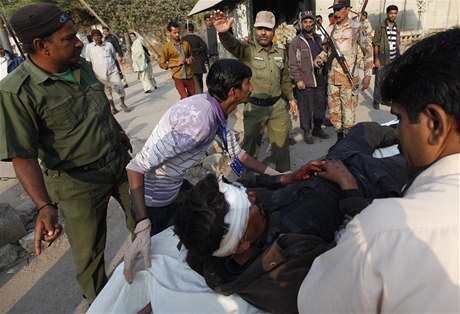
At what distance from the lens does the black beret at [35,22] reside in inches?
62.2

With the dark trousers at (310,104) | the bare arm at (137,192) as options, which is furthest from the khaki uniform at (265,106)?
the bare arm at (137,192)

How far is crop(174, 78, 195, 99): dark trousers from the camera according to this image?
5.82 m

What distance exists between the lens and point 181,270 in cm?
167

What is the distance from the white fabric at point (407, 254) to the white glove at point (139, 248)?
Result: 1.17 meters

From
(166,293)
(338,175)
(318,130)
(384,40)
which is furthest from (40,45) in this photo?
(384,40)

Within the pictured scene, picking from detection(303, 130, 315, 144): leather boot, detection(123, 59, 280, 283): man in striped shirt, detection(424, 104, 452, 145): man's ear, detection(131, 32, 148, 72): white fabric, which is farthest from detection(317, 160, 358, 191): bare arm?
detection(131, 32, 148, 72): white fabric

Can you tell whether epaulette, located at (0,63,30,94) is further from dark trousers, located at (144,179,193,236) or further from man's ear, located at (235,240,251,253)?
man's ear, located at (235,240,251,253)

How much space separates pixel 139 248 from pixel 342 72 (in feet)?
10.9

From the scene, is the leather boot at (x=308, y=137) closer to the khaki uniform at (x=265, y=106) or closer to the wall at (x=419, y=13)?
the khaki uniform at (x=265, y=106)

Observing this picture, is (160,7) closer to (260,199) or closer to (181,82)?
(181,82)

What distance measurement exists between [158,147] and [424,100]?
129 cm

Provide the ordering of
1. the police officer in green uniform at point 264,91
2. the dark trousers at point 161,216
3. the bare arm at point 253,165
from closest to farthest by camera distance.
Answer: the dark trousers at point 161,216, the bare arm at point 253,165, the police officer in green uniform at point 264,91

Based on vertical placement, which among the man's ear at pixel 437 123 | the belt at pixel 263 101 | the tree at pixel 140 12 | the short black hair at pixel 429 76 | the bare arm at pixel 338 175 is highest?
the tree at pixel 140 12

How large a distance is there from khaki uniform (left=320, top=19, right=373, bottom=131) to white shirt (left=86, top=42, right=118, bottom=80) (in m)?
4.24
